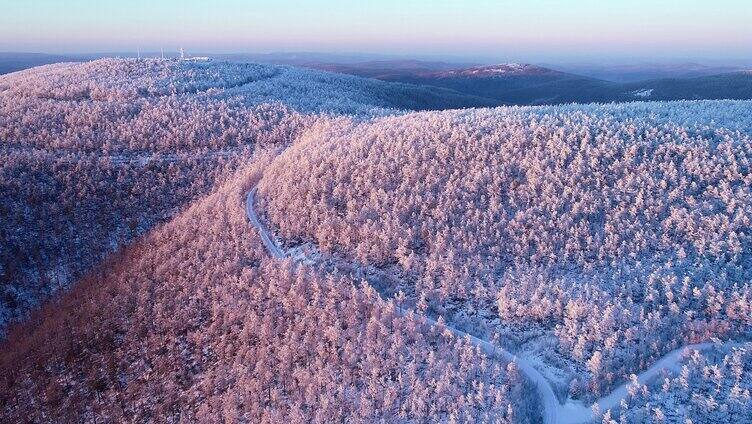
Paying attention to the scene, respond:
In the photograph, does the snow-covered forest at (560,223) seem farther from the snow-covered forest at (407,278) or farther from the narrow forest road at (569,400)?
the narrow forest road at (569,400)

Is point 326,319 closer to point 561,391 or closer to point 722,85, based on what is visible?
point 561,391

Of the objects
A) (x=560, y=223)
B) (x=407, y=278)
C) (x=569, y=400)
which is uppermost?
(x=560, y=223)

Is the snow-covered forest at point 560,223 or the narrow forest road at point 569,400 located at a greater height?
the snow-covered forest at point 560,223

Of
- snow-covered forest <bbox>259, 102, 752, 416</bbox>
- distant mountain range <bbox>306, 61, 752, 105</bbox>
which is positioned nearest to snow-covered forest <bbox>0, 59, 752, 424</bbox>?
snow-covered forest <bbox>259, 102, 752, 416</bbox>

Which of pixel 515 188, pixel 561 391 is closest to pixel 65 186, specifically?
pixel 515 188

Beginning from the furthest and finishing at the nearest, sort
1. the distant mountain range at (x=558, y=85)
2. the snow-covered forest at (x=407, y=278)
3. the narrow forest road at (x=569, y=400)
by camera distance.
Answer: the distant mountain range at (x=558, y=85) < the snow-covered forest at (x=407, y=278) < the narrow forest road at (x=569, y=400)

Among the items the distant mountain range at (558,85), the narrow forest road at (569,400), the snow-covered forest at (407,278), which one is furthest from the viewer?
the distant mountain range at (558,85)

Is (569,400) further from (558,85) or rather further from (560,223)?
(558,85)

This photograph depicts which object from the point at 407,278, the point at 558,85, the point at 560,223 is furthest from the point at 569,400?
the point at 558,85

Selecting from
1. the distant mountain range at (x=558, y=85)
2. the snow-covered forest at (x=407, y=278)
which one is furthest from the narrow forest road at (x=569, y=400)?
the distant mountain range at (x=558, y=85)
